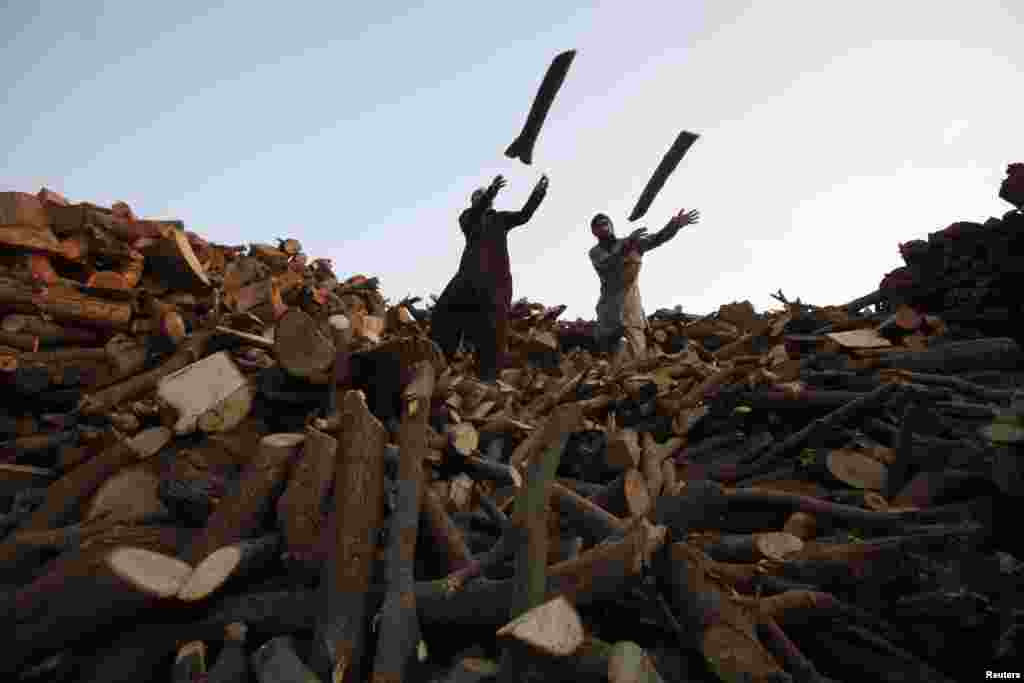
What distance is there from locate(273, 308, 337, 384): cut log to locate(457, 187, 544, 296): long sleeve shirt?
3.13 m

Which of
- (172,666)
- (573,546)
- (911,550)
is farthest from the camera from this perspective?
(573,546)

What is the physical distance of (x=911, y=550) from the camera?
2254 millimetres

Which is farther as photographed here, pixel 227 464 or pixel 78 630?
pixel 227 464

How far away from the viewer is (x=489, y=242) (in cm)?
661

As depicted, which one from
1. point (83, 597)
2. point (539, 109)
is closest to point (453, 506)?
point (83, 597)

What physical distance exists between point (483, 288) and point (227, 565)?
182 inches

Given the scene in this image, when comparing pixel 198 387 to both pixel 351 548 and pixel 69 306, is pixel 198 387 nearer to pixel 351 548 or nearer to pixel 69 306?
pixel 351 548

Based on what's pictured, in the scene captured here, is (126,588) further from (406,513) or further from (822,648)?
(822,648)

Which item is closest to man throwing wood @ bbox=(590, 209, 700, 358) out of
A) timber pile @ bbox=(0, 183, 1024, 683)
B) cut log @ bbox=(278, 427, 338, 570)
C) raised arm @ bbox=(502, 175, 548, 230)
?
raised arm @ bbox=(502, 175, 548, 230)

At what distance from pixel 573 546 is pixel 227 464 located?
82.5 inches

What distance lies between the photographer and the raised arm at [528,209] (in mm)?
6379

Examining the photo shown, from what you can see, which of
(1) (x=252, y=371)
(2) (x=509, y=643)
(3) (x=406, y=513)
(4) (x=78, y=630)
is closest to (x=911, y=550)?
(2) (x=509, y=643)

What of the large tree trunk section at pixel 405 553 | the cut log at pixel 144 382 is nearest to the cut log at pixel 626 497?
the large tree trunk section at pixel 405 553

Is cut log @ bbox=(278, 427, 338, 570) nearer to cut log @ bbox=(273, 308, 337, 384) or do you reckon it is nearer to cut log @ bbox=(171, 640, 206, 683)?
cut log @ bbox=(171, 640, 206, 683)
